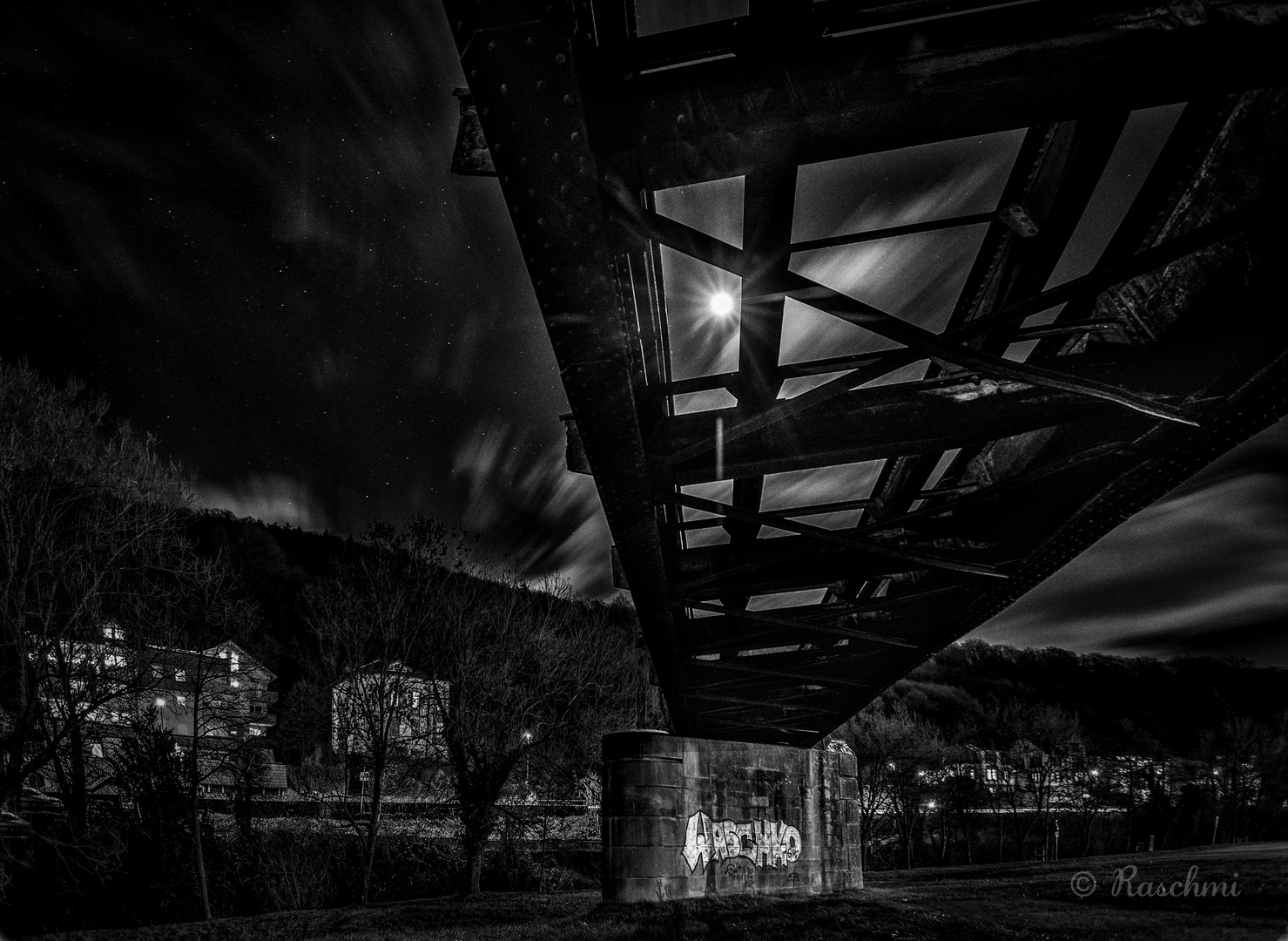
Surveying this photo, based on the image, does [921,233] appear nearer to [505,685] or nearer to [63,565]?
[63,565]

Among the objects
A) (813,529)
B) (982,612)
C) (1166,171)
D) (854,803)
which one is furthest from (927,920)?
(1166,171)

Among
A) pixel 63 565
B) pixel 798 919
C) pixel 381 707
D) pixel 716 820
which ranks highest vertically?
pixel 63 565

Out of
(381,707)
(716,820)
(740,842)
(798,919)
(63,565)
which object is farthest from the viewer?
(381,707)

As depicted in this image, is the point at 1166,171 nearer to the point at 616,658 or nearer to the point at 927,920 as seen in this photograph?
the point at 927,920

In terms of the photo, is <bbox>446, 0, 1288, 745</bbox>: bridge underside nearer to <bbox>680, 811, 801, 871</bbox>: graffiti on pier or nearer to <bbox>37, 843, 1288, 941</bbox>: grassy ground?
<bbox>37, 843, 1288, 941</bbox>: grassy ground

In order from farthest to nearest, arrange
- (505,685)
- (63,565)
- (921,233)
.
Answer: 1. (505,685)
2. (63,565)
3. (921,233)

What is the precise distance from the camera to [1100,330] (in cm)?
494

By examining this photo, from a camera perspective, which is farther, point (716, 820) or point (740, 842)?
point (740, 842)

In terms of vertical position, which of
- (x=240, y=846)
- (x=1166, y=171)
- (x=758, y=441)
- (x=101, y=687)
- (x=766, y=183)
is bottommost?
(x=240, y=846)

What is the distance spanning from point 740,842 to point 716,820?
3.79 ft

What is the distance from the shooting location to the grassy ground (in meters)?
13.5

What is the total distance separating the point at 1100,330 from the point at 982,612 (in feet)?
17.3

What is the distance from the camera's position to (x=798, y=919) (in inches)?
581

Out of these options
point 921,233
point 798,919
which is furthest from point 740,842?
point 921,233
